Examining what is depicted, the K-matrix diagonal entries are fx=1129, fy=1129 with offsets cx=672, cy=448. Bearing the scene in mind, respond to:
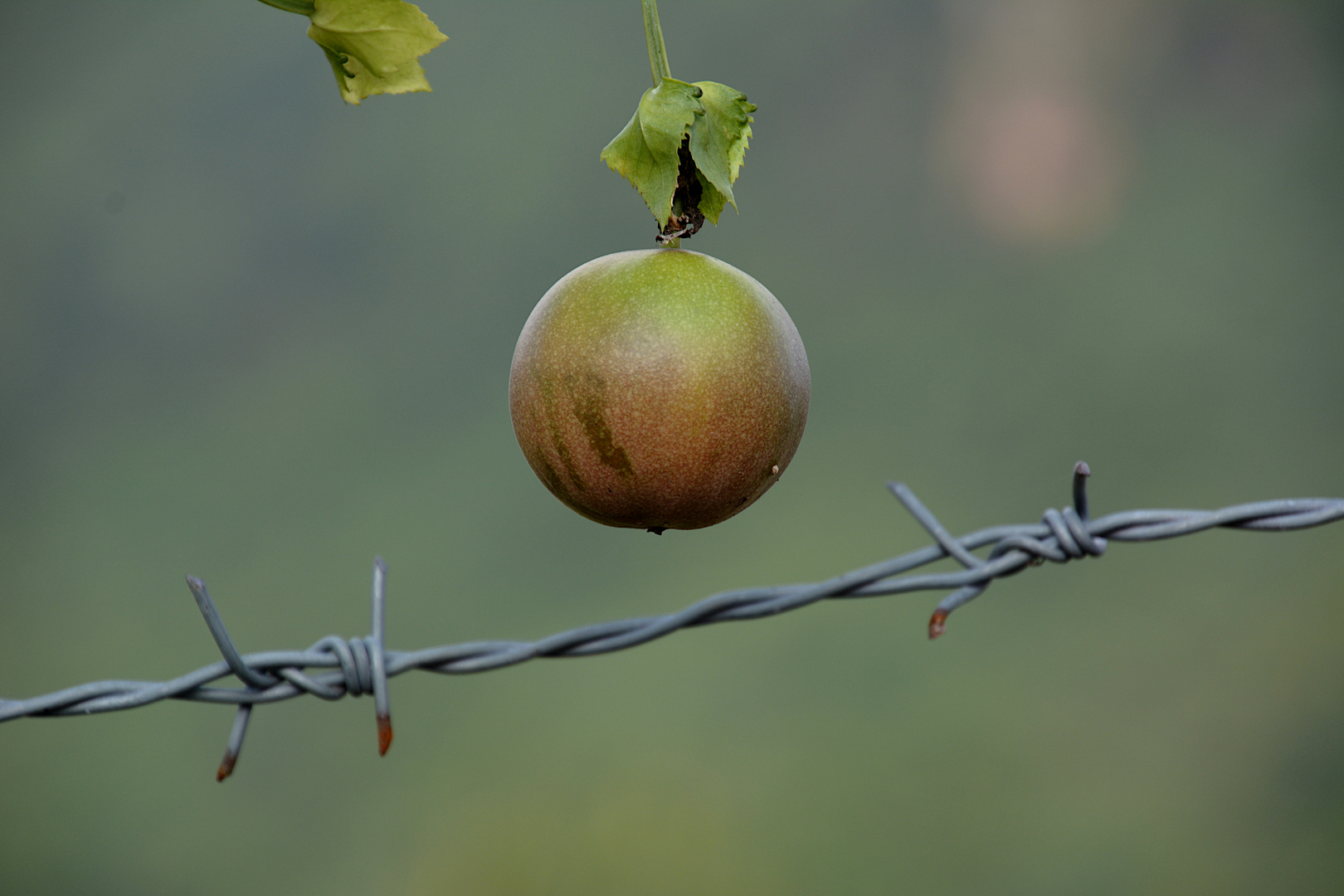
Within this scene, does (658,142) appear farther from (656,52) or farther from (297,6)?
(297,6)

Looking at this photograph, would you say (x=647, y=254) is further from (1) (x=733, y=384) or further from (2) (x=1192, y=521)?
(2) (x=1192, y=521)

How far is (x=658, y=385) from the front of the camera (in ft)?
2.96

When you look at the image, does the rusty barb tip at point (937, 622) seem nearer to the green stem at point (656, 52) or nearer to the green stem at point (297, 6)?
the green stem at point (656, 52)

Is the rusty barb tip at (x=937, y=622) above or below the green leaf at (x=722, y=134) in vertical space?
below

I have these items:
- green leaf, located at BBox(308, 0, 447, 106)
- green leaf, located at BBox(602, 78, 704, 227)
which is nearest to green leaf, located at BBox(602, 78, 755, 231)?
green leaf, located at BBox(602, 78, 704, 227)

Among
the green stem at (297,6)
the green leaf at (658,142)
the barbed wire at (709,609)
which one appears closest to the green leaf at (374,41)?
the green stem at (297,6)

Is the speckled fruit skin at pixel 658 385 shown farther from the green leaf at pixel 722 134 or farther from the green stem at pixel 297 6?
the green stem at pixel 297 6

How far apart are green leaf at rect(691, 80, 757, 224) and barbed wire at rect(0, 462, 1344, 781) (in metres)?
0.30

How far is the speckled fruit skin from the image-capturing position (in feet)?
2.97

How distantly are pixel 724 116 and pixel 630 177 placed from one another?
0.10 metres

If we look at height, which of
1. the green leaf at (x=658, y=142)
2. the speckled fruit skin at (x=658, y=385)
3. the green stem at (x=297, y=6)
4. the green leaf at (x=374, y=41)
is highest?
the green stem at (x=297, y=6)

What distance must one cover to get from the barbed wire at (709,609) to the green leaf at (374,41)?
0.42 metres

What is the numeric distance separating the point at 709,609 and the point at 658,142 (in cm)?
39

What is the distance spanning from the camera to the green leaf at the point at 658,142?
94cm
